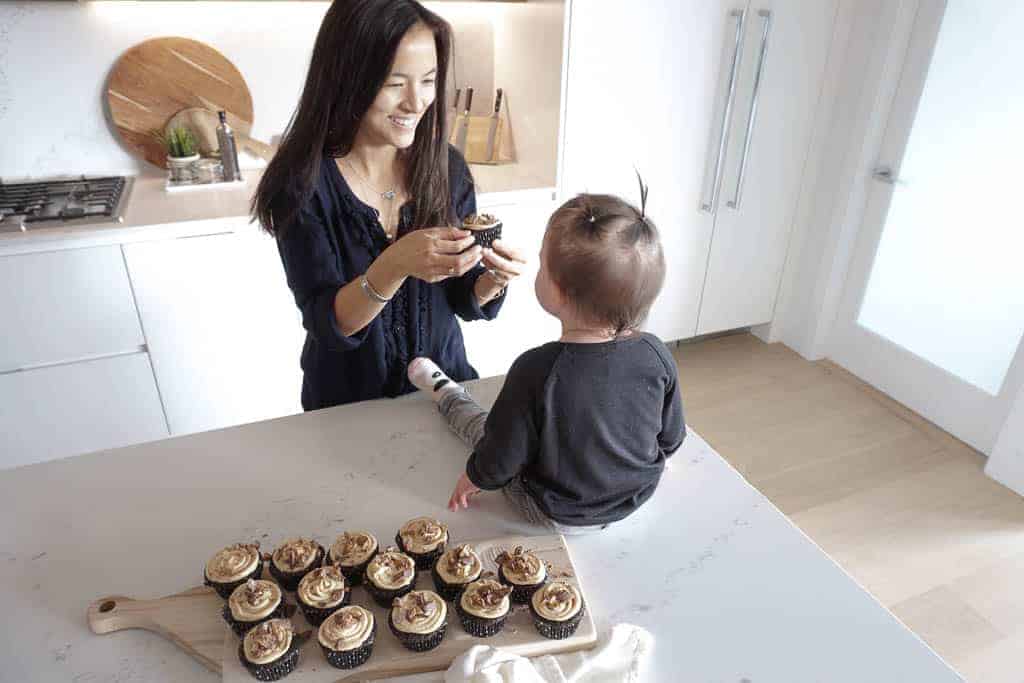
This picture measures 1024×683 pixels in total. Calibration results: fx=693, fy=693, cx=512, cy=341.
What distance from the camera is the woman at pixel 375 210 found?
3.76 feet

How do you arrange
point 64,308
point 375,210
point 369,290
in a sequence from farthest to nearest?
point 64,308, point 375,210, point 369,290

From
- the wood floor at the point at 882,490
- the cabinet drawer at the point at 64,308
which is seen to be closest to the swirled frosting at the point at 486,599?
the wood floor at the point at 882,490

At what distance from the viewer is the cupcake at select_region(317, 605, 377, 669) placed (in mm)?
815

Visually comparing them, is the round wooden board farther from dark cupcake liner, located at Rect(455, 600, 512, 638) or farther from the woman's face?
dark cupcake liner, located at Rect(455, 600, 512, 638)

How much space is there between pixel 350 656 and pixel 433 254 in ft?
1.99

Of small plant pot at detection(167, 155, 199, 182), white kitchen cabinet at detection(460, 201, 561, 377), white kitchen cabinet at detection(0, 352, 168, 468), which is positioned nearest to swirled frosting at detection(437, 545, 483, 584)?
white kitchen cabinet at detection(460, 201, 561, 377)

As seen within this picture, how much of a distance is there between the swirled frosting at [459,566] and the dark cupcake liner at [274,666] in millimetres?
202

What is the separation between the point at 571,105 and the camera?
94.9 inches

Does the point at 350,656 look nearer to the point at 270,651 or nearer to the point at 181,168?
the point at 270,651

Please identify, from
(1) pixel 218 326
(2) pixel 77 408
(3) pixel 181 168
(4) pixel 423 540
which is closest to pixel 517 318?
(1) pixel 218 326

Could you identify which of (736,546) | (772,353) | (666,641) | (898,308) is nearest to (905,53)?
(898,308)

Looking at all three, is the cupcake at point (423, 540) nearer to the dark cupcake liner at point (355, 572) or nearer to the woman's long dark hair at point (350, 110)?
the dark cupcake liner at point (355, 572)

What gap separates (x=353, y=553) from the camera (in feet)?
3.07

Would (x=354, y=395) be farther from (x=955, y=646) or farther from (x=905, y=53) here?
(x=905, y=53)
